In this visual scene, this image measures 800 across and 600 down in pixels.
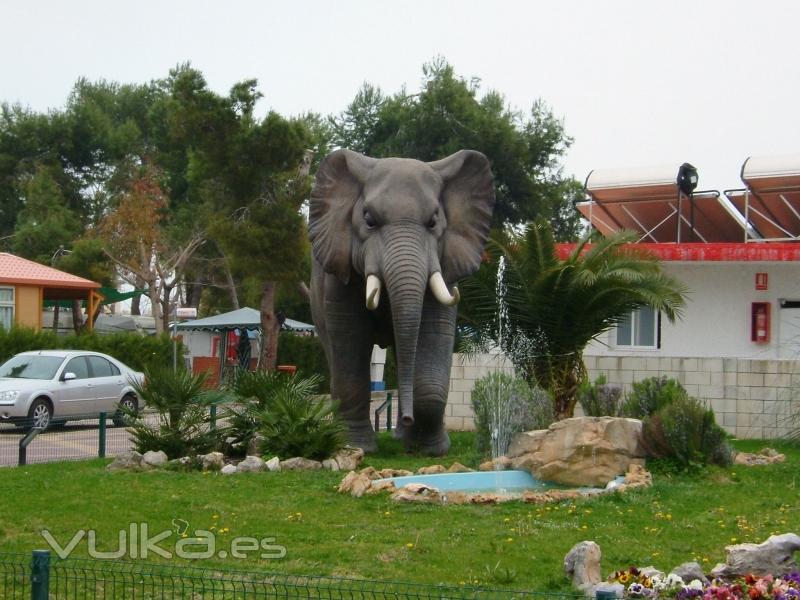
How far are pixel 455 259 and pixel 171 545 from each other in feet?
20.5

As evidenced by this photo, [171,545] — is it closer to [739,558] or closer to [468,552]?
[468,552]

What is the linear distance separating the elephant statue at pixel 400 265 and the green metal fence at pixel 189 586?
218 inches

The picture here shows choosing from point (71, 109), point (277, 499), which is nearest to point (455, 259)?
point (277, 499)

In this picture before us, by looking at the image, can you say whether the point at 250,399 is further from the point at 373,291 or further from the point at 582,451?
the point at 582,451

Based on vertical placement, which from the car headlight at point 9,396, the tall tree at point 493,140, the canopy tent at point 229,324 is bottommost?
the car headlight at point 9,396

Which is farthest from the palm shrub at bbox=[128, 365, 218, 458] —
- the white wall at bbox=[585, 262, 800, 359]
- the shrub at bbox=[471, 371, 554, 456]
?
the white wall at bbox=[585, 262, 800, 359]

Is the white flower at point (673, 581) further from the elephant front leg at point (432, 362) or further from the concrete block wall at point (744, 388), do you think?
the concrete block wall at point (744, 388)

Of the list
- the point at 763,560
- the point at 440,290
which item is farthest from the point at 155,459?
the point at 763,560

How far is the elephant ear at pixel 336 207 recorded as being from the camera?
46.0 feet

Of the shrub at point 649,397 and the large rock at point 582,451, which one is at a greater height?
the shrub at point 649,397

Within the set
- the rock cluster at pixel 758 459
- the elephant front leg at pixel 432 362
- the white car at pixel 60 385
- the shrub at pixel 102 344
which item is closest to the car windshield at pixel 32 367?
the white car at pixel 60 385

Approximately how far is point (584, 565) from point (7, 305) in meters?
27.1

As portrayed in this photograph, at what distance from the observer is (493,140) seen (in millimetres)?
46531

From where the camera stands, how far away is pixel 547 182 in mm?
49375
